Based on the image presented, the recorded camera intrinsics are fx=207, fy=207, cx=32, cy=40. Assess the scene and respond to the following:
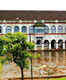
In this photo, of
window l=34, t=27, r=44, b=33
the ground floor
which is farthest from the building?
the ground floor

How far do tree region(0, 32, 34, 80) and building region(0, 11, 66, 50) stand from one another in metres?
12.1

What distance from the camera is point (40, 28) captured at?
23156 mm

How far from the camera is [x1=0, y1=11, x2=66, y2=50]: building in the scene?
2303 centimetres

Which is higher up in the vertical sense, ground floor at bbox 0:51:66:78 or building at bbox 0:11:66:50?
building at bbox 0:11:66:50

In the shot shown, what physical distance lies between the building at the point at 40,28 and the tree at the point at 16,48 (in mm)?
12142

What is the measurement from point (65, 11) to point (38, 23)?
6549 mm

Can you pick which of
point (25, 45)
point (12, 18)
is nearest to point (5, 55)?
point (25, 45)

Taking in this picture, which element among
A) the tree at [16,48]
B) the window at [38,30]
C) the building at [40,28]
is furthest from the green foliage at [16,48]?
the window at [38,30]

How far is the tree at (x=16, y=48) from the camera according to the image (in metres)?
10.4

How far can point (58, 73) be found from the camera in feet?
44.5

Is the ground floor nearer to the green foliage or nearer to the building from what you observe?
the green foliage

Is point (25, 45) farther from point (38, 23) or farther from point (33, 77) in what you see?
point (38, 23)

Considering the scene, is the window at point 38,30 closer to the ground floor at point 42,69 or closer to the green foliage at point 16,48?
the ground floor at point 42,69

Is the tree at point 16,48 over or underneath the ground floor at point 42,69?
over
